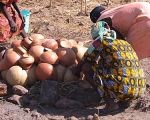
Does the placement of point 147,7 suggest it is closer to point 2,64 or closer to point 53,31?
point 2,64

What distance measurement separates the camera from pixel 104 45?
4996mm

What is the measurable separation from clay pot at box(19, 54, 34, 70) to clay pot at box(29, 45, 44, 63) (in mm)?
60

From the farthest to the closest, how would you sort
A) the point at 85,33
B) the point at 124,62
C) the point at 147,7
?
the point at 85,33 < the point at 147,7 < the point at 124,62

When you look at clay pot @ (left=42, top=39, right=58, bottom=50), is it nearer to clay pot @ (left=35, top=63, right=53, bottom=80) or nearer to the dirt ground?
clay pot @ (left=35, top=63, right=53, bottom=80)

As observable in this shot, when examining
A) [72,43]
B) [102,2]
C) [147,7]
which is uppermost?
[147,7]

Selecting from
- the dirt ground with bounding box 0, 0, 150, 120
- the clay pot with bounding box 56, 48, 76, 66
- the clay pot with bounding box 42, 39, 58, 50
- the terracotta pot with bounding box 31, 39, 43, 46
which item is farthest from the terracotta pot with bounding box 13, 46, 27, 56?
the dirt ground with bounding box 0, 0, 150, 120

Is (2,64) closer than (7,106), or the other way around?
(7,106)

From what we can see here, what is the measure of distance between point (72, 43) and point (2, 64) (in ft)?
3.18

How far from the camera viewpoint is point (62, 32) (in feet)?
25.2

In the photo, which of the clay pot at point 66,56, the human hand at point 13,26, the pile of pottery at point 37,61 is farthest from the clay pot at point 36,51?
the human hand at point 13,26

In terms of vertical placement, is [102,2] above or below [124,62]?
below

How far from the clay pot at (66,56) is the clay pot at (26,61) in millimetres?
349

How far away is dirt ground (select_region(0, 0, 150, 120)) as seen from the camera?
498 centimetres

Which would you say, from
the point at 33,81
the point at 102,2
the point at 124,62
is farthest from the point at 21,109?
the point at 102,2
